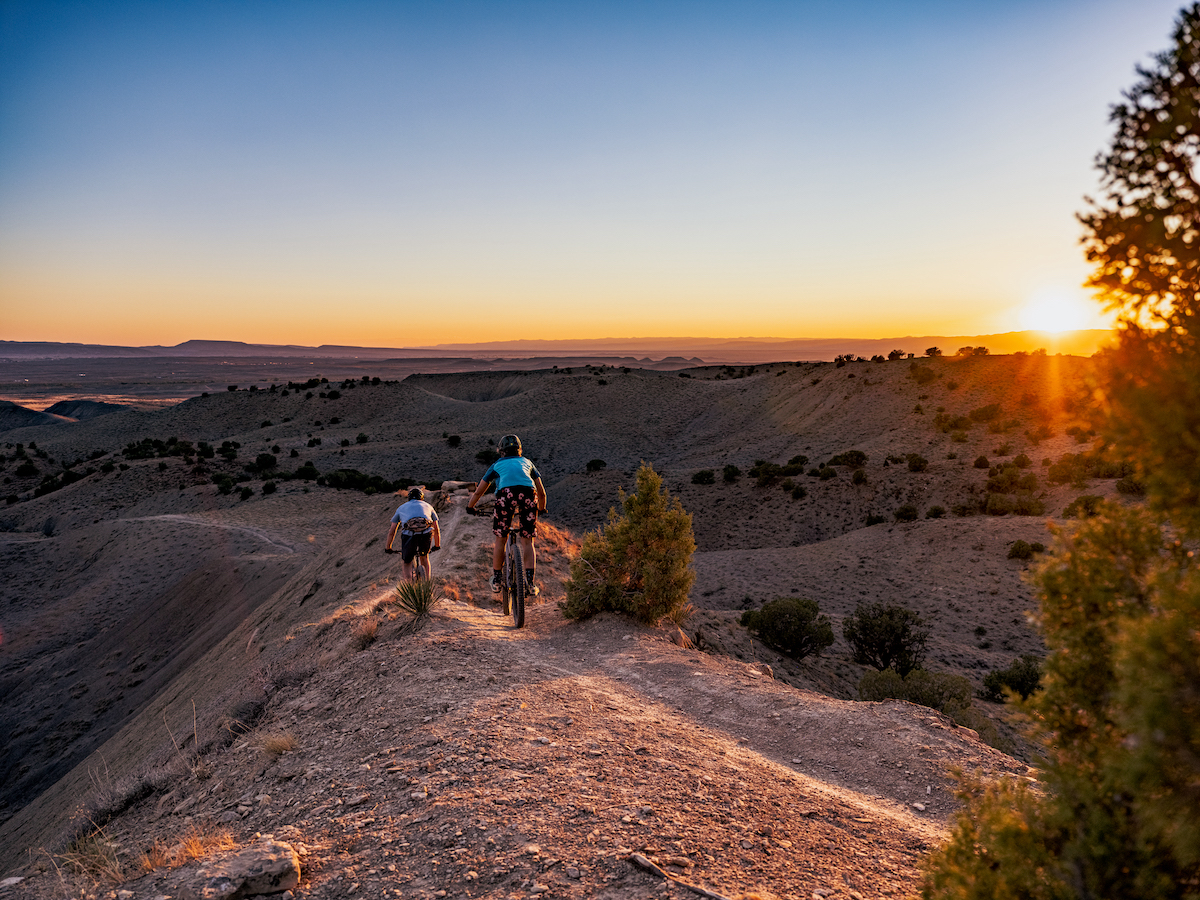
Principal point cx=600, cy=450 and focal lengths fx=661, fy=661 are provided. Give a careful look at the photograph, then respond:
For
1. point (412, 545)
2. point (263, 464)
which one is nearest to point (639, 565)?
point (412, 545)

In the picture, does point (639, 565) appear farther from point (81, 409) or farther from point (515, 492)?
point (81, 409)

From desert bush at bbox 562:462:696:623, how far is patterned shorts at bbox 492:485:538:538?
5.38ft

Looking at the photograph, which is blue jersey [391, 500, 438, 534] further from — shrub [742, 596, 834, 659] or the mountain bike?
shrub [742, 596, 834, 659]

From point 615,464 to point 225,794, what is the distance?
47938mm

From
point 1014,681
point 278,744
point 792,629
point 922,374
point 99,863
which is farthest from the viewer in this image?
point 922,374

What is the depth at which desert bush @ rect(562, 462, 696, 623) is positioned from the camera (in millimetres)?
10195

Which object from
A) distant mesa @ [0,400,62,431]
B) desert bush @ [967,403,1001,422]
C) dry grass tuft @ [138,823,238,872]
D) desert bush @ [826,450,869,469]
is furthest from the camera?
distant mesa @ [0,400,62,431]

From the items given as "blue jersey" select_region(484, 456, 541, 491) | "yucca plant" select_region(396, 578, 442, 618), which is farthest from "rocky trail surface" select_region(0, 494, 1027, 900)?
"blue jersey" select_region(484, 456, 541, 491)

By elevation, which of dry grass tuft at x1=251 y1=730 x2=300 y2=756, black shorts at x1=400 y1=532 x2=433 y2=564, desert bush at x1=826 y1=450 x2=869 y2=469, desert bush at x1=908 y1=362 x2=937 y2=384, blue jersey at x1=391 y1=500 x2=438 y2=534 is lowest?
desert bush at x1=826 y1=450 x2=869 y2=469

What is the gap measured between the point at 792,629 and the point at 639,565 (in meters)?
6.52

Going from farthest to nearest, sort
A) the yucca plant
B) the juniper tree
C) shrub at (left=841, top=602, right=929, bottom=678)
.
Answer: shrub at (left=841, top=602, right=929, bottom=678)
the yucca plant
the juniper tree

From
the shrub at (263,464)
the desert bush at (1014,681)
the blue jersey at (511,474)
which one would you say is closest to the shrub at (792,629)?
the desert bush at (1014,681)

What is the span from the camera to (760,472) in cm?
3631

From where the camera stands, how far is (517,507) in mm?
8883
